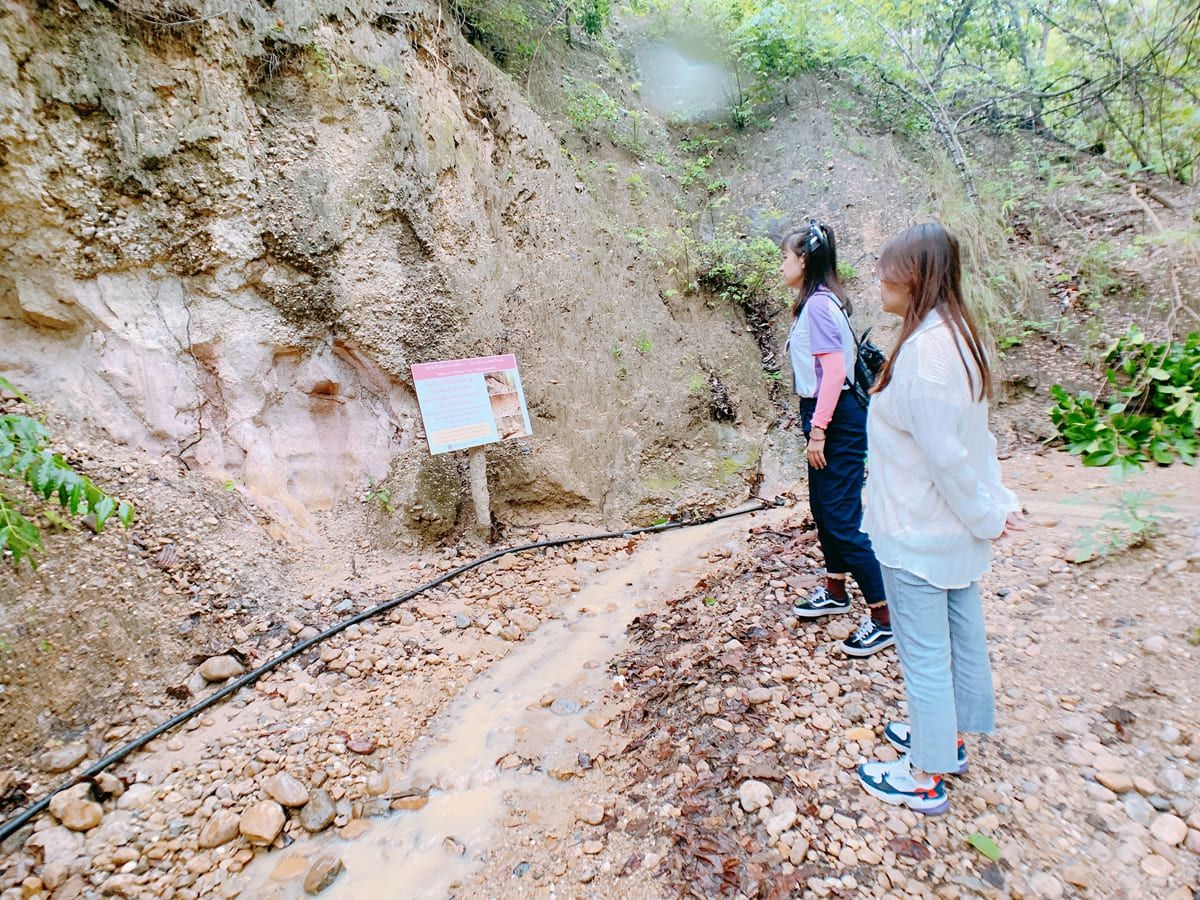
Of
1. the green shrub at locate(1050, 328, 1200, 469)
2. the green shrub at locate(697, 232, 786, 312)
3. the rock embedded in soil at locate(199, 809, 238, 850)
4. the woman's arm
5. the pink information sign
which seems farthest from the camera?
the green shrub at locate(697, 232, 786, 312)

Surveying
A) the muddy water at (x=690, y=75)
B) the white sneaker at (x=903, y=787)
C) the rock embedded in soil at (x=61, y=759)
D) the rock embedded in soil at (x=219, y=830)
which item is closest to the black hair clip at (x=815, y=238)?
the white sneaker at (x=903, y=787)

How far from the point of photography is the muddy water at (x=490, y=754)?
187 centimetres

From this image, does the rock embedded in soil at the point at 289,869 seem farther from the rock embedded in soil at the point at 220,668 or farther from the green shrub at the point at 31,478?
the green shrub at the point at 31,478

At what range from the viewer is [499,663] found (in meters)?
2.99

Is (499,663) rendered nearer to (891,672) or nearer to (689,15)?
(891,672)

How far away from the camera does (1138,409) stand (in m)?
4.46

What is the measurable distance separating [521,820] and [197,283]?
3.56 meters

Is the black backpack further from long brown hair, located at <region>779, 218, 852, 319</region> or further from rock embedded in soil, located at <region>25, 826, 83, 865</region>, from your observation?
rock embedded in soil, located at <region>25, 826, 83, 865</region>

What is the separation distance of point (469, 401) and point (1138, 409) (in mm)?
5260

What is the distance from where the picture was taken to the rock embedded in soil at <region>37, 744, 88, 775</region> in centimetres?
218

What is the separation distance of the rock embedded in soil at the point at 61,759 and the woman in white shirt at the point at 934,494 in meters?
3.03

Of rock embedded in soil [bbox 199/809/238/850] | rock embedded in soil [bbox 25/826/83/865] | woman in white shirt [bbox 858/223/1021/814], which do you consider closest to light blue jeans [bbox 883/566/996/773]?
woman in white shirt [bbox 858/223/1021/814]

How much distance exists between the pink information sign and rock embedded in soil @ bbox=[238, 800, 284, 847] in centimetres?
208

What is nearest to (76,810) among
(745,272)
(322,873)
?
(322,873)
